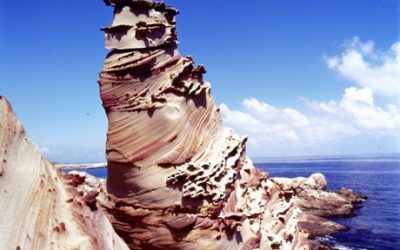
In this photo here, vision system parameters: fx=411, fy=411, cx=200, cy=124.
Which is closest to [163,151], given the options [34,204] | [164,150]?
[164,150]

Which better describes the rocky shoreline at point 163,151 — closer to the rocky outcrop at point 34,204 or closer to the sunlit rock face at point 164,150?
the sunlit rock face at point 164,150

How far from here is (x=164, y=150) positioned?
7.21 m

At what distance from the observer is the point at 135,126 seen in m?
7.24

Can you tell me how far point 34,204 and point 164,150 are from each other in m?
3.46

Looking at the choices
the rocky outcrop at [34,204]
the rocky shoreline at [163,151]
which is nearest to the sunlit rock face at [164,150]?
the rocky shoreline at [163,151]

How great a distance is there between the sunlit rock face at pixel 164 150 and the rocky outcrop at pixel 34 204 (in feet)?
8.45

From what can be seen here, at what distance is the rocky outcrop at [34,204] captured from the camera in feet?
11.9

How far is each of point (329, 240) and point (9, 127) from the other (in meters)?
34.9

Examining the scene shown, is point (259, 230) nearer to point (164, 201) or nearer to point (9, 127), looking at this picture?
point (164, 201)

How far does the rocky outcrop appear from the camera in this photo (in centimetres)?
363

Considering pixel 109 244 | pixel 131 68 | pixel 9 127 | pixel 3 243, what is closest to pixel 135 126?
pixel 131 68

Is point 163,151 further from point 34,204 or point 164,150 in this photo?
point 34,204

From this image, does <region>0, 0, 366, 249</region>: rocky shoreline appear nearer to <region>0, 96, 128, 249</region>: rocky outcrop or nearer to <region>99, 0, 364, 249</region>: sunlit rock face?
<region>99, 0, 364, 249</region>: sunlit rock face

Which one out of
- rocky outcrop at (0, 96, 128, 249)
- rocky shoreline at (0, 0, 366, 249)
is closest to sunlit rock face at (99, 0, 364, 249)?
rocky shoreline at (0, 0, 366, 249)
